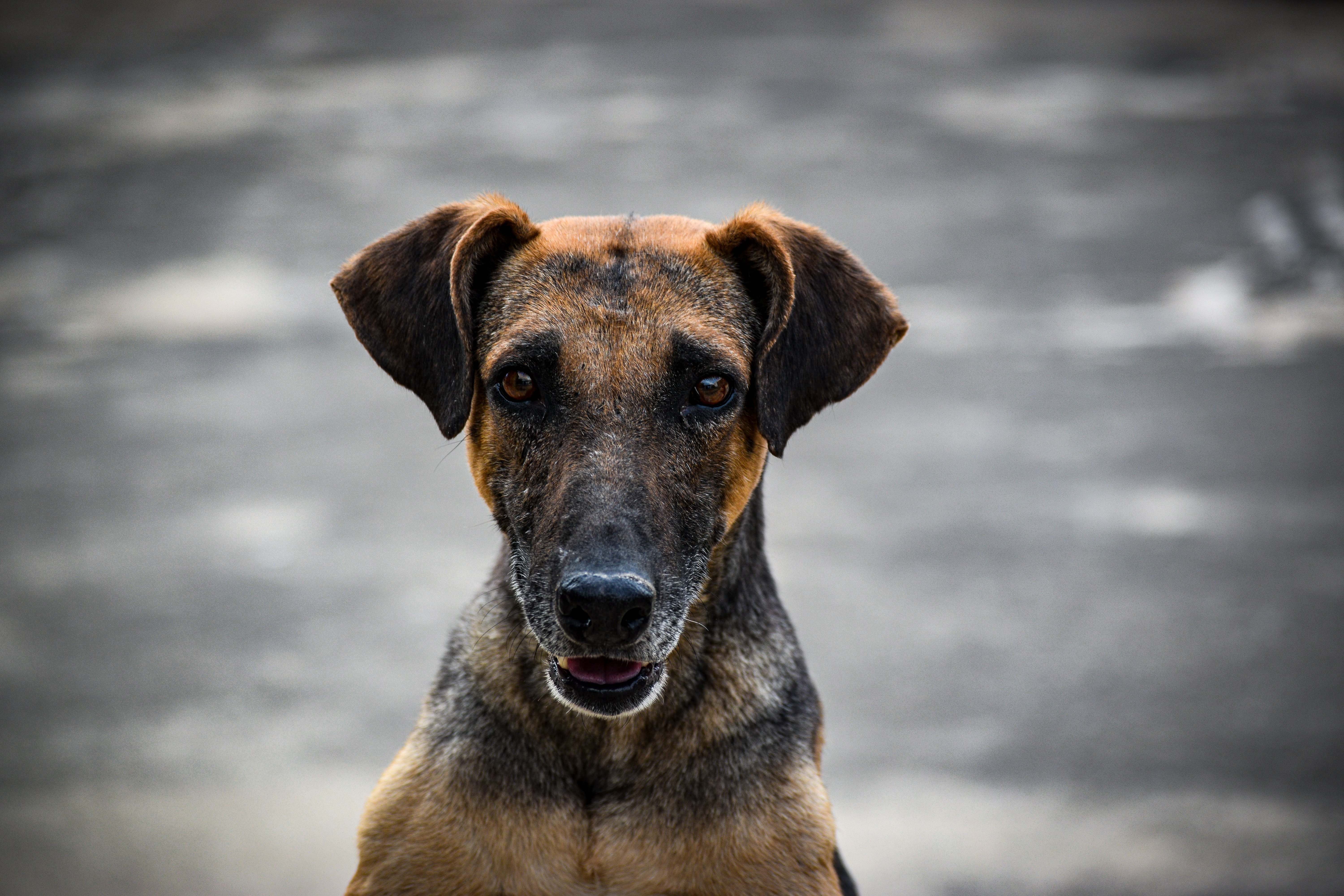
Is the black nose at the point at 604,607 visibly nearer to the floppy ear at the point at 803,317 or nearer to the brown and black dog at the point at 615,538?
the brown and black dog at the point at 615,538

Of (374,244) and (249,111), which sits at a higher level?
(249,111)

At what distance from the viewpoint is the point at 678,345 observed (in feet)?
16.2

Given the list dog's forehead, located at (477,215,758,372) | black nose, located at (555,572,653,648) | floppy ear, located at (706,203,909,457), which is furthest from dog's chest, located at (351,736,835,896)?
dog's forehead, located at (477,215,758,372)

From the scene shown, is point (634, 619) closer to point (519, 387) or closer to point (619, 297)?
point (519, 387)

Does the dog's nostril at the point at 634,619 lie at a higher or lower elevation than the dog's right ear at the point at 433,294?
lower

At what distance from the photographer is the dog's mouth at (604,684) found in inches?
189

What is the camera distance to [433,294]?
206 inches

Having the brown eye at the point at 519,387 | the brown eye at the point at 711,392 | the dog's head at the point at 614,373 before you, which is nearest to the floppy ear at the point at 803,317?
the dog's head at the point at 614,373

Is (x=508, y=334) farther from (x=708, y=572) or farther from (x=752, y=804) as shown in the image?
(x=752, y=804)

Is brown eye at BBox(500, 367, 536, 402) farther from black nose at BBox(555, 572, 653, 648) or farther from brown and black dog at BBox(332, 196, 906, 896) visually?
black nose at BBox(555, 572, 653, 648)

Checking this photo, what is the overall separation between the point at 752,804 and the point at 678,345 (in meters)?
1.74

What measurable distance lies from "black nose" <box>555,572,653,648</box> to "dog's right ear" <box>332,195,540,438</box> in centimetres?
90

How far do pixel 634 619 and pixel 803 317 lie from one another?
4.62 ft

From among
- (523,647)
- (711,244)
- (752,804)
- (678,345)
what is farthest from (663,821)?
(711,244)
